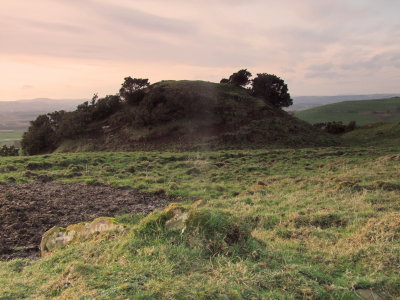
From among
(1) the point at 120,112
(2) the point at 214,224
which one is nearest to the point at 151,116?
(1) the point at 120,112

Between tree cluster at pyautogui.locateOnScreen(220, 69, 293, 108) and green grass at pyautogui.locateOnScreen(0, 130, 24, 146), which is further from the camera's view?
green grass at pyautogui.locateOnScreen(0, 130, 24, 146)

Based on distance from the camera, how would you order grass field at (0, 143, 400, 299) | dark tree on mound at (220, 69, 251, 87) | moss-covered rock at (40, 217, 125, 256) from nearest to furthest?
grass field at (0, 143, 400, 299) < moss-covered rock at (40, 217, 125, 256) < dark tree on mound at (220, 69, 251, 87)

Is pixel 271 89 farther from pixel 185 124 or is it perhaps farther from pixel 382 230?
pixel 382 230

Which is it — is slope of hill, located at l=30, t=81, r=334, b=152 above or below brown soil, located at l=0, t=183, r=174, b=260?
above

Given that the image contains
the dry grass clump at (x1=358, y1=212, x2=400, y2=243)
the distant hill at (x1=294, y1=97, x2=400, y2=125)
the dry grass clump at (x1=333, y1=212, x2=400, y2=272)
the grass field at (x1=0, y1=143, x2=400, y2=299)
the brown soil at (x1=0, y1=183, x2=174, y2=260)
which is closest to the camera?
the grass field at (x1=0, y1=143, x2=400, y2=299)

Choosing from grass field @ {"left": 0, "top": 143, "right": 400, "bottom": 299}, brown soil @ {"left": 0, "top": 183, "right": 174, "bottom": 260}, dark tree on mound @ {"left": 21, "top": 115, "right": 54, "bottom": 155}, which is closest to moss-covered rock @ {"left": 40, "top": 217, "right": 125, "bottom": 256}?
grass field @ {"left": 0, "top": 143, "right": 400, "bottom": 299}

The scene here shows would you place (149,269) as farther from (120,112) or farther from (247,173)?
(120,112)

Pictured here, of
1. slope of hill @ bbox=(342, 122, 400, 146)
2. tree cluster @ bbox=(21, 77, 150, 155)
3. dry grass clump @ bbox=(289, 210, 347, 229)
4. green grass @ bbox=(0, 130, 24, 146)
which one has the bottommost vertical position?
green grass @ bbox=(0, 130, 24, 146)

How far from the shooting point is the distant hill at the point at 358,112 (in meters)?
77.7

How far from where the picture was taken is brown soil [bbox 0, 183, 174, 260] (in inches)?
364

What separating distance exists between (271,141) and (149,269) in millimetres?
29990

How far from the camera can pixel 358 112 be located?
86.9m

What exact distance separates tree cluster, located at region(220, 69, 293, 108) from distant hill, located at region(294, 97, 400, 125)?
3383cm

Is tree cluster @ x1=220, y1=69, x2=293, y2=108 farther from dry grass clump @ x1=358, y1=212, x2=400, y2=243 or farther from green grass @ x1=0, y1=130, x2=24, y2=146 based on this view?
green grass @ x1=0, y1=130, x2=24, y2=146
